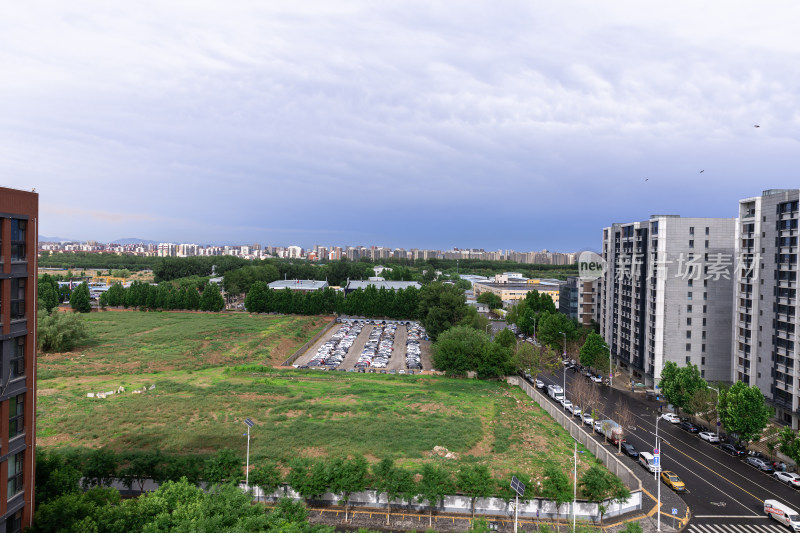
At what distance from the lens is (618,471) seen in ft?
75.5

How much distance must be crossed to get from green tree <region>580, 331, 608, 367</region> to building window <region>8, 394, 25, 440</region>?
42967mm

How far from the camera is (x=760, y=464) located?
2550cm

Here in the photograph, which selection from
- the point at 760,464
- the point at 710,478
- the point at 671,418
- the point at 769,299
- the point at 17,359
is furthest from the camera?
the point at 671,418

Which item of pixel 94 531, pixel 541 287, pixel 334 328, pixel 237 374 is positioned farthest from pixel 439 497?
pixel 541 287

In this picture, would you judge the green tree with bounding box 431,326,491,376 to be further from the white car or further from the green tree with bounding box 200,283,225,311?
the green tree with bounding box 200,283,225,311

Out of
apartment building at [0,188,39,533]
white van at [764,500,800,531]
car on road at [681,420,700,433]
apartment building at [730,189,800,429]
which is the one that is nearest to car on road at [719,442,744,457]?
car on road at [681,420,700,433]

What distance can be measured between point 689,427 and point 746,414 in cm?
550

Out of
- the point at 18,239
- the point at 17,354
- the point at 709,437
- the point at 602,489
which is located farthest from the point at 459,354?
the point at 18,239

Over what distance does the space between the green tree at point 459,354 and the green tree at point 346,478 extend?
24029 mm

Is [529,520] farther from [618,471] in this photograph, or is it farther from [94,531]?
[94,531]

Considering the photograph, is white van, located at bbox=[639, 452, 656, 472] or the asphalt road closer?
the asphalt road

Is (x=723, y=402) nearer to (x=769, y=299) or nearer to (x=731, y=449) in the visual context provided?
(x=731, y=449)

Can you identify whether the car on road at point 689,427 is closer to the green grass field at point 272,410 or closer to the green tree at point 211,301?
the green grass field at point 272,410

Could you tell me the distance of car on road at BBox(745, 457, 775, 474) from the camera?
25194mm
